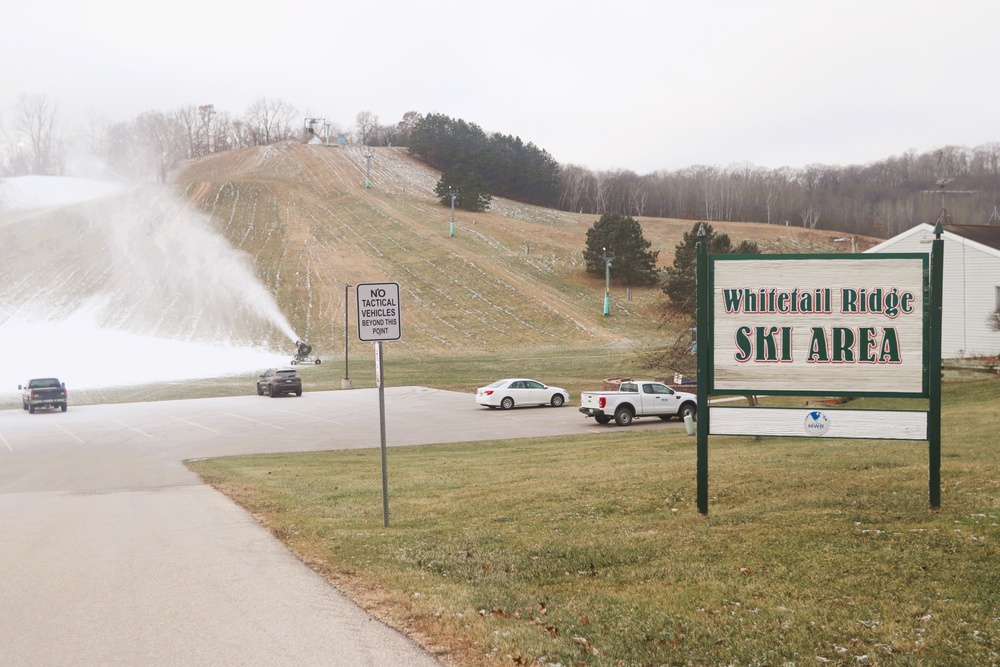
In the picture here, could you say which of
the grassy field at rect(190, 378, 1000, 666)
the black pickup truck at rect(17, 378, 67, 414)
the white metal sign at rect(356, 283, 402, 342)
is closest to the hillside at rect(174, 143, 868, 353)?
the black pickup truck at rect(17, 378, 67, 414)

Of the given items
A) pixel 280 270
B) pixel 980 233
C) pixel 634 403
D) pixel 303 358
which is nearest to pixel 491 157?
pixel 280 270

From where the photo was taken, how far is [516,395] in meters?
37.4

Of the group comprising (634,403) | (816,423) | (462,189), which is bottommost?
(634,403)

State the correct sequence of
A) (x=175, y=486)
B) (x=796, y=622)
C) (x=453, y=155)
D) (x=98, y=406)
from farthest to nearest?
(x=453, y=155)
(x=98, y=406)
(x=175, y=486)
(x=796, y=622)

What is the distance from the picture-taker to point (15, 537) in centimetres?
1141

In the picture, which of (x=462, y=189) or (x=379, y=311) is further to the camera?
(x=462, y=189)

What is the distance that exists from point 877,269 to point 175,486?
1382 centimetres

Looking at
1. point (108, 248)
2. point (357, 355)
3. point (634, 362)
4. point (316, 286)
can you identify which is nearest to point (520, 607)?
point (634, 362)

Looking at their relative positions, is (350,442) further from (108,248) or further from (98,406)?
(108,248)

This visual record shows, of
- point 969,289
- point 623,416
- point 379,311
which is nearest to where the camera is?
point 379,311

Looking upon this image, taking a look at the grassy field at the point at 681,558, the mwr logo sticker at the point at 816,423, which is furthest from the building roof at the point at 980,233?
the mwr logo sticker at the point at 816,423

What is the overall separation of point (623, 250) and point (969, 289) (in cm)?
5767

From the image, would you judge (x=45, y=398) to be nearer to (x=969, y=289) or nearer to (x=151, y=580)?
(x=151, y=580)

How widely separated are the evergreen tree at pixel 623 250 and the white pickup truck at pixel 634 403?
66.3 meters
